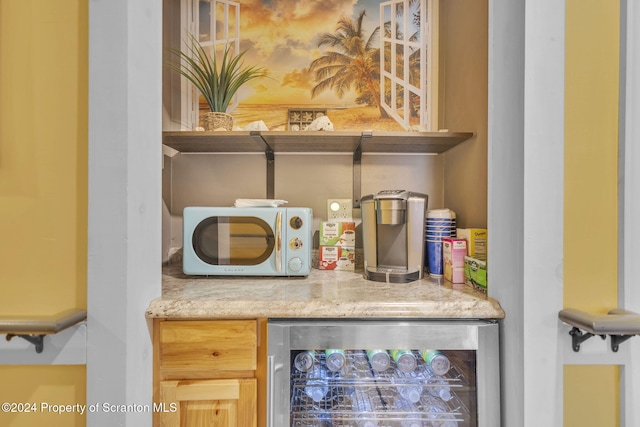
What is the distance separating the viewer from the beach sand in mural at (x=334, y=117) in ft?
5.21

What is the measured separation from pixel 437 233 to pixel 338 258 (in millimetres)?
450

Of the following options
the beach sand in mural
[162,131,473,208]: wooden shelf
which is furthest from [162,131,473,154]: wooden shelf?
the beach sand in mural

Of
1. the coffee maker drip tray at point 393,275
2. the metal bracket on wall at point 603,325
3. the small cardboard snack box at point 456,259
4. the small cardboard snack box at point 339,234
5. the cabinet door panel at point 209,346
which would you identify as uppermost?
the small cardboard snack box at point 339,234

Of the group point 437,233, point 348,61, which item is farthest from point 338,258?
point 348,61

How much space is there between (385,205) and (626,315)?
72 cm

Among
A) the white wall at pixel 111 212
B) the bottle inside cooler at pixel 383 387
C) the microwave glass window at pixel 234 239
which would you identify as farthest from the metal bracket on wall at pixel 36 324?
the bottle inside cooler at pixel 383 387

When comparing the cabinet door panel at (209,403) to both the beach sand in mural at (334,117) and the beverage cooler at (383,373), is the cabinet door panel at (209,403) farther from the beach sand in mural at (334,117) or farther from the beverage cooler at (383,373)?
the beach sand in mural at (334,117)

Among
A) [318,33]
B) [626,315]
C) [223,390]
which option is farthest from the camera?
[318,33]

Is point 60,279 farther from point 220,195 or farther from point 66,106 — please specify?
point 220,195

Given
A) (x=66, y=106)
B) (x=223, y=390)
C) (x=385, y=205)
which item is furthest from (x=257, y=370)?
(x=66, y=106)

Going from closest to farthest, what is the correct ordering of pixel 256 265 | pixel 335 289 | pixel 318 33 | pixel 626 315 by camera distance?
pixel 626 315
pixel 335 289
pixel 256 265
pixel 318 33

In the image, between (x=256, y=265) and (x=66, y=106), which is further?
(x=256, y=265)

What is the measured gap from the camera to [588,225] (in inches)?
33.5

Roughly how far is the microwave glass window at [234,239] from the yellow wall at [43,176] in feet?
1.45
